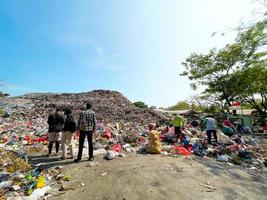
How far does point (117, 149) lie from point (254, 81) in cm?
1725

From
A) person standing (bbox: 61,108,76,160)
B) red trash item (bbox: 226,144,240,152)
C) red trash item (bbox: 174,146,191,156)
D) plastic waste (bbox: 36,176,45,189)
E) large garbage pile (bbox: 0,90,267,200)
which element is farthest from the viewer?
red trash item (bbox: 226,144,240,152)

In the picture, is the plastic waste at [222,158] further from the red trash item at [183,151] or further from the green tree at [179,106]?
the green tree at [179,106]

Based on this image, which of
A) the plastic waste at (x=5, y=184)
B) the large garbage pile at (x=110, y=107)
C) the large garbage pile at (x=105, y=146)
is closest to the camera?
the plastic waste at (x=5, y=184)

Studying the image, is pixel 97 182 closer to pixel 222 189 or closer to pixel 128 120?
pixel 222 189

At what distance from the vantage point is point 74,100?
24.4 metres

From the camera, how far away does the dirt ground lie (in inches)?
198

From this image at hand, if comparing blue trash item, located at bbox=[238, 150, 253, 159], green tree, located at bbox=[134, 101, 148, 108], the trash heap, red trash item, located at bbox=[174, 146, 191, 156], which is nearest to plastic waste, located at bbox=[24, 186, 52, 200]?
the trash heap

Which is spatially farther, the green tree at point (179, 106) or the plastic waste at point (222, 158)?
the green tree at point (179, 106)

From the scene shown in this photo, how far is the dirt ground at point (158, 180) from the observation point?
503 cm

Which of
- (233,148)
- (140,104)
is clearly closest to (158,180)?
(233,148)

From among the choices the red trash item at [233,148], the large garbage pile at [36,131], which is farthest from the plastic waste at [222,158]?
the large garbage pile at [36,131]

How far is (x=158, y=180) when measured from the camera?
5.63 m

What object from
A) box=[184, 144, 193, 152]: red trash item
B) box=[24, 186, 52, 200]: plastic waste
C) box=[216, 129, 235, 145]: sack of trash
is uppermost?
box=[216, 129, 235, 145]: sack of trash

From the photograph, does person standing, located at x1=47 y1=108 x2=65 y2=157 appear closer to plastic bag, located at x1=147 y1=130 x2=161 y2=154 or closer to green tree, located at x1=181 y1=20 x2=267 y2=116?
plastic bag, located at x1=147 y1=130 x2=161 y2=154
